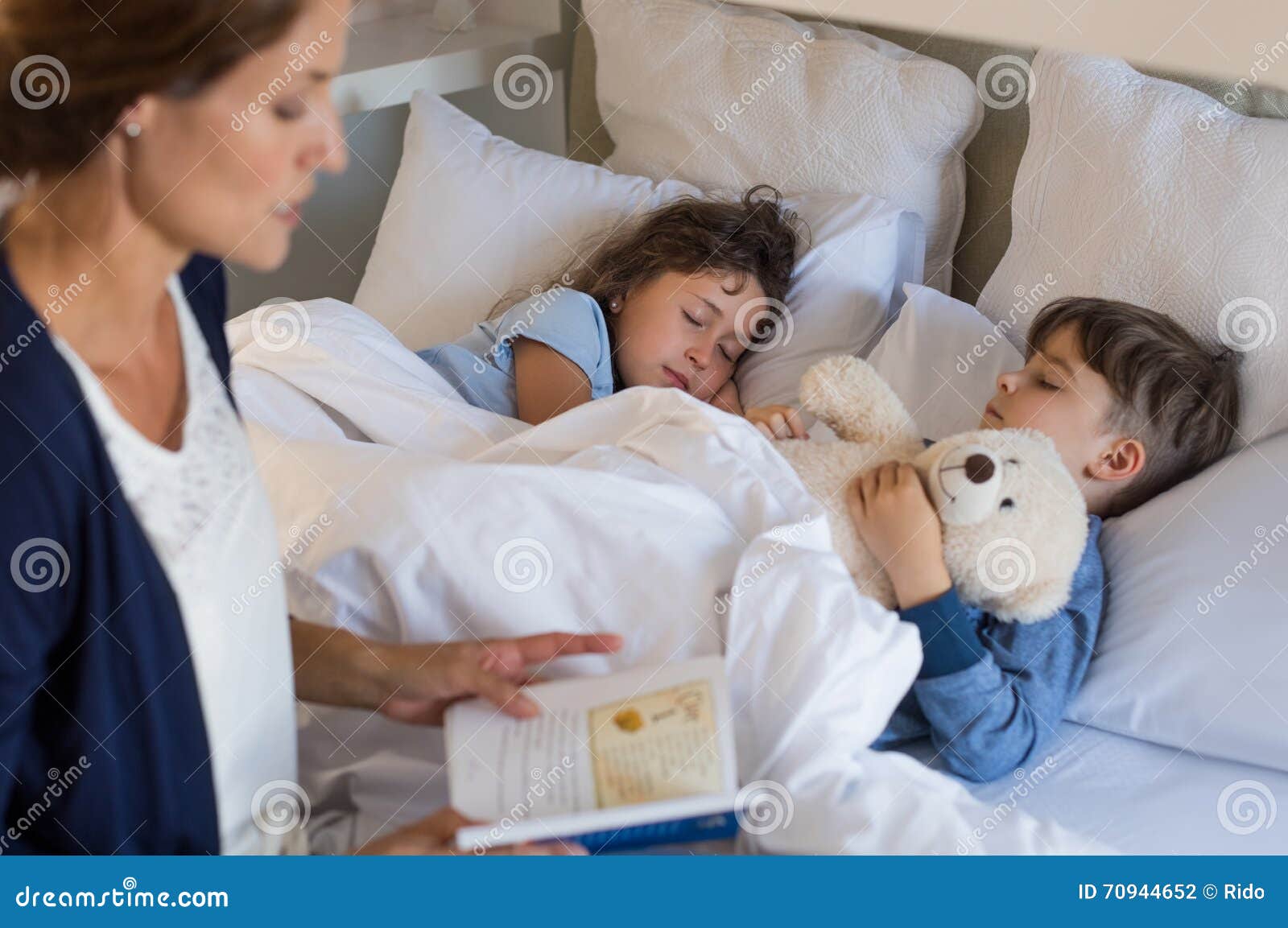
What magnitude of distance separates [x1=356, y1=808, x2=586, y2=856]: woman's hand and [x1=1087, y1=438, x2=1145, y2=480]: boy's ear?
2.12 feet

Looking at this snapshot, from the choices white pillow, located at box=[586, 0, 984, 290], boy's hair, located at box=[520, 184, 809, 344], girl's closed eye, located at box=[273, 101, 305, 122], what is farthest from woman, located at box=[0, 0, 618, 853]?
white pillow, located at box=[586, 0, 984, 290]

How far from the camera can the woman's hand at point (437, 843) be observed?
0.65 meters

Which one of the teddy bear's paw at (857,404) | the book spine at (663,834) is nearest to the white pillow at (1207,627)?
the teddy bear's paw at (857,404)

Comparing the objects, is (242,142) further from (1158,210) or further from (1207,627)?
(1158,210)

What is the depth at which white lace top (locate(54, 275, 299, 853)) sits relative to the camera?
51cm

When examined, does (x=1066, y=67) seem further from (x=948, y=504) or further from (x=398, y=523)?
(x=398, y=523)

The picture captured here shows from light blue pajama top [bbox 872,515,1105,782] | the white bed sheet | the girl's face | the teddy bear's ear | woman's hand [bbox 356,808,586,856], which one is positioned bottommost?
the white bed sheet

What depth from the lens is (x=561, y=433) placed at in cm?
103

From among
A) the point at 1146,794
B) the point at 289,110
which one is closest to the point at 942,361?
the point at 1146,794

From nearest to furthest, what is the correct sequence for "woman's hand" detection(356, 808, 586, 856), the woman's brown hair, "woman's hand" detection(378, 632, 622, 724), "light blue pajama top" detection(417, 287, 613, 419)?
1. the woman's brown hair
2. "woman's hand" detection(356, 808, 586, 856)
3. "woman's hand" detection(378, 632, 622, 724)
4. "light blue pajama top" detection(417, 287, 613, 419)

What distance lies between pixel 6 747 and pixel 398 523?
33cm

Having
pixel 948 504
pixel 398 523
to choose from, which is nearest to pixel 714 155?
pixel 948 504

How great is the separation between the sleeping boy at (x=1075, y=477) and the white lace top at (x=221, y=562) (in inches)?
20.4

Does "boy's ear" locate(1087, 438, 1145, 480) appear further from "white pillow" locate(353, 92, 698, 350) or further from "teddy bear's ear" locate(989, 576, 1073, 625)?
"white pillow" locate(353, 92, 698, 350)
